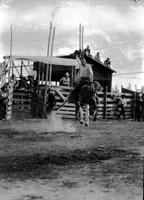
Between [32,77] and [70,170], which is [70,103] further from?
[70,170]

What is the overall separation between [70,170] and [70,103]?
617 inches

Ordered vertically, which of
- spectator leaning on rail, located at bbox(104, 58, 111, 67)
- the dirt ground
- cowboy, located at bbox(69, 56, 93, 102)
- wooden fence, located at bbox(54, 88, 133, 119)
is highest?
A: spectator leaning on rail, located at bbox(104, 58, 111, 67)

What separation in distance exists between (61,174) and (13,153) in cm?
220

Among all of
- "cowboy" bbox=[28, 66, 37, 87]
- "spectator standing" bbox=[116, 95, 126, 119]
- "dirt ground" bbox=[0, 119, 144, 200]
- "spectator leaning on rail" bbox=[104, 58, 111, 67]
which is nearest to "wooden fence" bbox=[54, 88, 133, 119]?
"spectator standing" bbox=[116, 95, 126, 119]

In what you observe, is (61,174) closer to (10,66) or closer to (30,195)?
(30,195)

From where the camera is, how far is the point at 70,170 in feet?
20.1

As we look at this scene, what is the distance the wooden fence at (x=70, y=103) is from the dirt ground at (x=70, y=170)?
1135cm

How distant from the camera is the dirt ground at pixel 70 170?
4.75 meters

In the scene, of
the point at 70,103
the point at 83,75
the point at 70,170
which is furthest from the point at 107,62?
the point at 70,170

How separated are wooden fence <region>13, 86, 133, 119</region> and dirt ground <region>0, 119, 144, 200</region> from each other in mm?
11355

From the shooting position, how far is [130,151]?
8289 mm

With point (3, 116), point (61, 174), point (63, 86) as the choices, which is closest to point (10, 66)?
point (63, 86)

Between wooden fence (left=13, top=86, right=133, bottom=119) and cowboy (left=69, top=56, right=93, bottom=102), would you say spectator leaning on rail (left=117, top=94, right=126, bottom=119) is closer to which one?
wooden fence (left=13, top=86, right=133, bottom=119)

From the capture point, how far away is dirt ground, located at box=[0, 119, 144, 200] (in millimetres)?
4748
